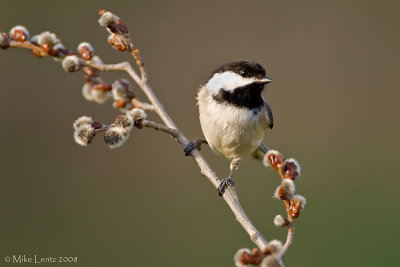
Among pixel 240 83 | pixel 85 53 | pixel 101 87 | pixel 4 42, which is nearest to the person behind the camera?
pixel 4 42

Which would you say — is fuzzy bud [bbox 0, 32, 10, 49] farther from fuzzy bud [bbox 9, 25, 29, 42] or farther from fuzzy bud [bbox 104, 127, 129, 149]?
fuzzy bud [bbox 104, 127, 129, 149]

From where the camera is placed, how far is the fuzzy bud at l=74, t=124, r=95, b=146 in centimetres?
145

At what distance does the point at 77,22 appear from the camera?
5.41 metres

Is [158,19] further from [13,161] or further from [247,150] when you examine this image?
[247,150]

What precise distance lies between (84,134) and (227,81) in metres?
1.08

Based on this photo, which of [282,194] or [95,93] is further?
[95,93]

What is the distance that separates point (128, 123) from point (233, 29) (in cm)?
451

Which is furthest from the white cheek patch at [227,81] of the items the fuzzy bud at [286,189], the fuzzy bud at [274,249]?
the fuzzy bud at [274,249]

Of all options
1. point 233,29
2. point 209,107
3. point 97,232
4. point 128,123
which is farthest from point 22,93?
point 128,123

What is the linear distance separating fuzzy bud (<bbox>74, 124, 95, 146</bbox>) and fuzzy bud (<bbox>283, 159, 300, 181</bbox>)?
603 millimetres

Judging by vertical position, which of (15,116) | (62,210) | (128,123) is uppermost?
(15,116)

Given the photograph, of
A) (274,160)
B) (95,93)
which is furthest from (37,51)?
(274,160)

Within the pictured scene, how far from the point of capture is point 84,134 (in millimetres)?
1453

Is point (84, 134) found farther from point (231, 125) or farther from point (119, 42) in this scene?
point (231, 125)
